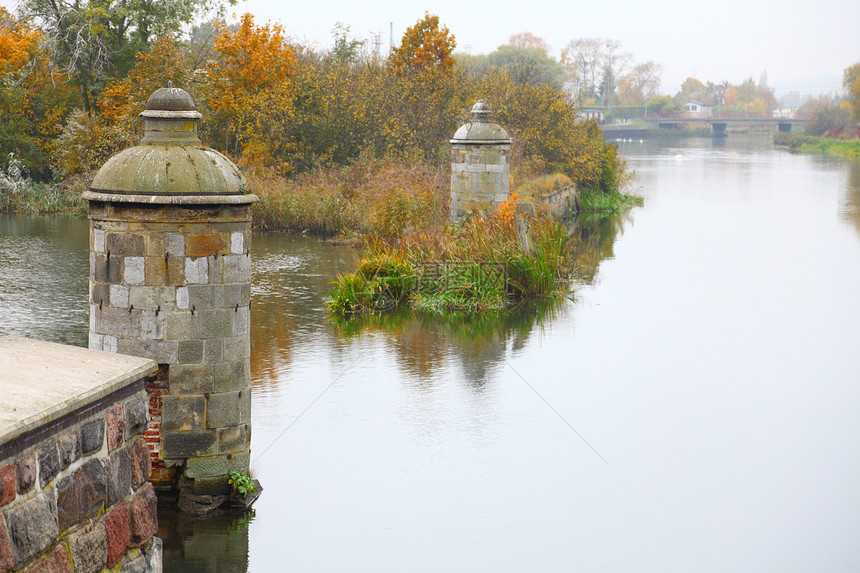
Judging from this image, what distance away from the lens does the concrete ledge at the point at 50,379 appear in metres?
3.85

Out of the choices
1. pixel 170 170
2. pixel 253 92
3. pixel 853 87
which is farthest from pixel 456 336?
pixel 853 87

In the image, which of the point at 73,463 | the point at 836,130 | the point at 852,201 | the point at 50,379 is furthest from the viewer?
the point at 836,130

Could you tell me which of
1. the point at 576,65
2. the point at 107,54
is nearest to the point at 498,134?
the point at 107,54

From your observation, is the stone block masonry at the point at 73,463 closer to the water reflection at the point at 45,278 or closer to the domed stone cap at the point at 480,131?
the water reflection at the point at 45,278

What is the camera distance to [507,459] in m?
9.41

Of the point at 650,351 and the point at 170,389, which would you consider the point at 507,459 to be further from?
the point at 650,351

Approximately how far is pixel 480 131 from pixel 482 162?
637 mm

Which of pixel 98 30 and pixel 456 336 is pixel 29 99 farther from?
pixel 456 336

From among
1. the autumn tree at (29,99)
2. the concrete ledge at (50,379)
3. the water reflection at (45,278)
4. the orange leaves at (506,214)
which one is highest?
the autumn tree at (29,99)

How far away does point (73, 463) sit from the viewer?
13.8 ft

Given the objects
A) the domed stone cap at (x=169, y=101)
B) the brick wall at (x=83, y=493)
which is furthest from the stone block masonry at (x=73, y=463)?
the domed stone cap at (x=169, y=101)

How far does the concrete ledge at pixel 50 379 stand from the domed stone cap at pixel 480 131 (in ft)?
53.8

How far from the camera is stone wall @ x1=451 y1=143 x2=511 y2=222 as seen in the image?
819 inches

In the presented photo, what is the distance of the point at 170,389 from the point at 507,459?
3387mm
